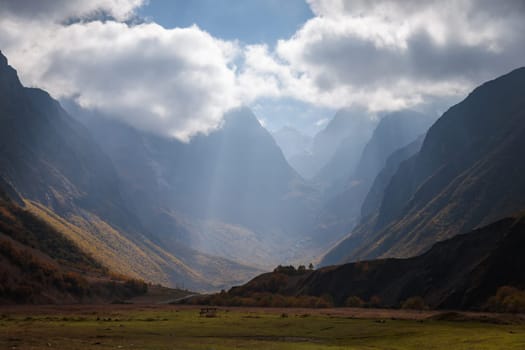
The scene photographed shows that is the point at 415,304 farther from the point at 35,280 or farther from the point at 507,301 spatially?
the point at 35,280

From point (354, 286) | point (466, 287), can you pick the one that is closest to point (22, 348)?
point (466, 287)

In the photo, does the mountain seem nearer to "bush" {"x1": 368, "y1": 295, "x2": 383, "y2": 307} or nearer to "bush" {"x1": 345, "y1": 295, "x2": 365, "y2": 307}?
"bush" {"x1": 368, "y1": 295, "x2": 383, "y2": 307}

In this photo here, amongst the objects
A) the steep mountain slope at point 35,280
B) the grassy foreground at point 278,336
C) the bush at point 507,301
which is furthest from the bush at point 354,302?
the steep mountain slope at point 35,280

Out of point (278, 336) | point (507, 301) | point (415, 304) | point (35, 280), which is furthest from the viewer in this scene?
point (35, 280)

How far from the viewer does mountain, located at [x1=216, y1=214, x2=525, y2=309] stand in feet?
323

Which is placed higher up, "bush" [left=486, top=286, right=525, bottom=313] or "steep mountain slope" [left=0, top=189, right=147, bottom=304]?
"steep mountain slope" [left=0, top=189, right=147, bottom=304]

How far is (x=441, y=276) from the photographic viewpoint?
11738 cm

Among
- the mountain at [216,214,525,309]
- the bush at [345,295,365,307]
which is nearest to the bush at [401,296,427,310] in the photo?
the mountain at [216,214,525,309]

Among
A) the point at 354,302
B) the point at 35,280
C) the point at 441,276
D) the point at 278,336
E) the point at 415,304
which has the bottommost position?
the point at 278,336

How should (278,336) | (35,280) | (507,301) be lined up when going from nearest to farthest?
(278,336) < (507,301) < (35,280)

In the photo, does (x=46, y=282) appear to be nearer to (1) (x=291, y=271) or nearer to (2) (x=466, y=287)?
(1) (x=291, y=271)

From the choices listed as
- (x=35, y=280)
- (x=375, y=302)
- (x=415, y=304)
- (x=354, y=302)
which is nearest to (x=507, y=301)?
(x=415, y=304)

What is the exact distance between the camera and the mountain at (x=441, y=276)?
98375mm

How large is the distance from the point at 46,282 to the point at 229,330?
101717mm
